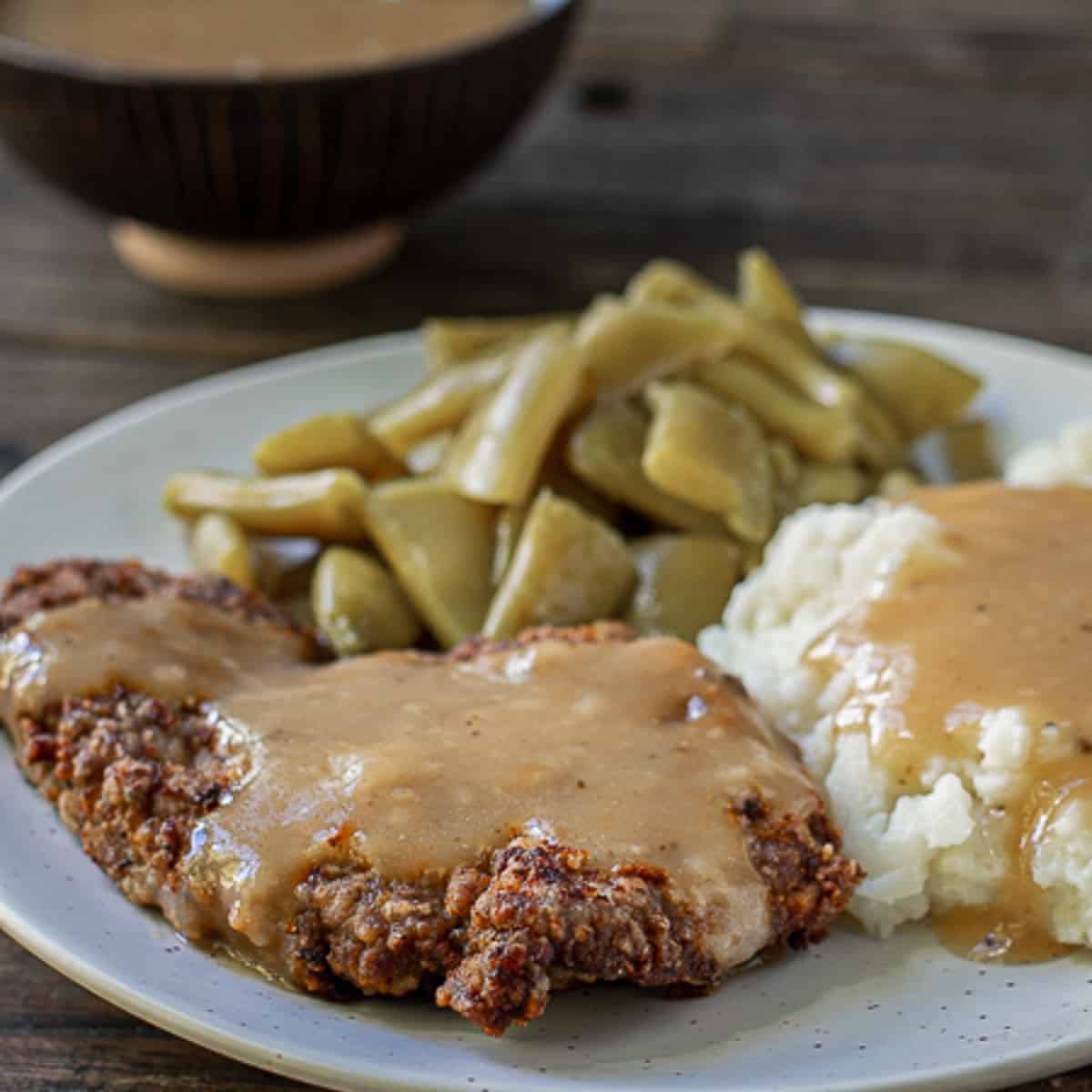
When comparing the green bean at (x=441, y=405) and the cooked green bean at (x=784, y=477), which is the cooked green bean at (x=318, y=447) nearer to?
the green bean at (x=441, y=405)

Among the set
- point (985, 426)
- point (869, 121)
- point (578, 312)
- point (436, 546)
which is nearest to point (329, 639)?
point (436, 546)

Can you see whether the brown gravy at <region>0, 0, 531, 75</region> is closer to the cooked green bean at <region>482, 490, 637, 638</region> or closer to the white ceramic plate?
the cooked green bean at <region>482, 490, 637, 638</region>

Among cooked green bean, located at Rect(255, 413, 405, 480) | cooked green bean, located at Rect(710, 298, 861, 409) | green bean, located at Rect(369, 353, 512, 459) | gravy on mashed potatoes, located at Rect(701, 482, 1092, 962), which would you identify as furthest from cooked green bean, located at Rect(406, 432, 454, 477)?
gravy on mashed potatoes, located at Rect(701, 482, 1092, 962)

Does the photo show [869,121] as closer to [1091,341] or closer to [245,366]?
[1091,341]

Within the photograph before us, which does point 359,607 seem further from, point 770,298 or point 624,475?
point 770,298

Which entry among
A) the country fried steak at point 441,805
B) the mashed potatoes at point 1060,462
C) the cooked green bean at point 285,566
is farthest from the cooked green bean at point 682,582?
the cooked green bean at point 285,566

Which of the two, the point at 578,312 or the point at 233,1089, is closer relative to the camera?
the point at 233,1089
